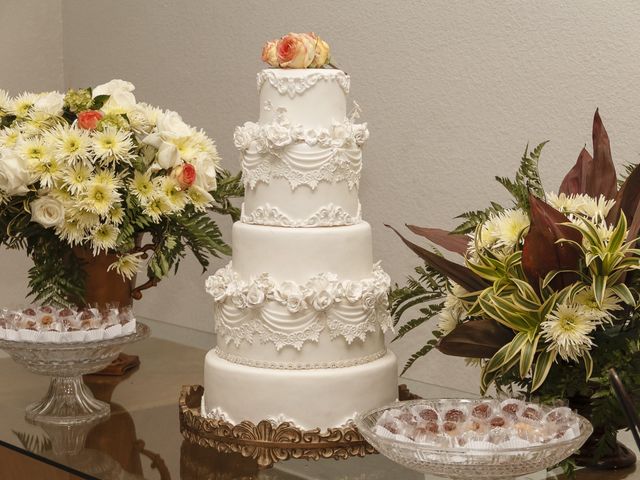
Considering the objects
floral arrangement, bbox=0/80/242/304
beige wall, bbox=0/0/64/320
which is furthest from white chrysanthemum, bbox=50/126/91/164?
beige wall, bbox=0/0/64/320

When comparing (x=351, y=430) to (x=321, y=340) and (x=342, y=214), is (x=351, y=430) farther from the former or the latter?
(x=342, y=214)

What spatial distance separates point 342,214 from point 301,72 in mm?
248

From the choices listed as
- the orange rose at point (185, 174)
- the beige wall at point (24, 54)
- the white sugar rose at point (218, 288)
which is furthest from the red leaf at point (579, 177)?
the beige wall at point (24, 54)

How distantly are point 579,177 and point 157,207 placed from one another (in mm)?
847

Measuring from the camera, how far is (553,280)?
1.47m

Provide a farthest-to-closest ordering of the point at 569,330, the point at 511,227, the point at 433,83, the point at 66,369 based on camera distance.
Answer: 1. the point at 433,83
2. the point at 66,369
3. the point at 511,227
4. the point at 569,330

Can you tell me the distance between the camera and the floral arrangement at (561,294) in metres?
1.41

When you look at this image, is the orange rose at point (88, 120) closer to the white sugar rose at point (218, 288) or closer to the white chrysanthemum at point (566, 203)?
the white sugar rose at point (218, 288)

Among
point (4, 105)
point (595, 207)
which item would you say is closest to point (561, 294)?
point (595, 207)

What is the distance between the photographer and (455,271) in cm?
155

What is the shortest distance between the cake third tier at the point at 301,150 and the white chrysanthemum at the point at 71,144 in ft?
1.26

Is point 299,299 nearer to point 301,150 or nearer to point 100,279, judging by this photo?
point 301,150

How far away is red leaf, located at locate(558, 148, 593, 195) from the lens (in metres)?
1.57

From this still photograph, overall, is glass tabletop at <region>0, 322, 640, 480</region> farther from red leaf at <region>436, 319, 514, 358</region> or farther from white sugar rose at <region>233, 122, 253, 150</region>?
white sugar rose at <region>233, 122, 253, 150</region>
